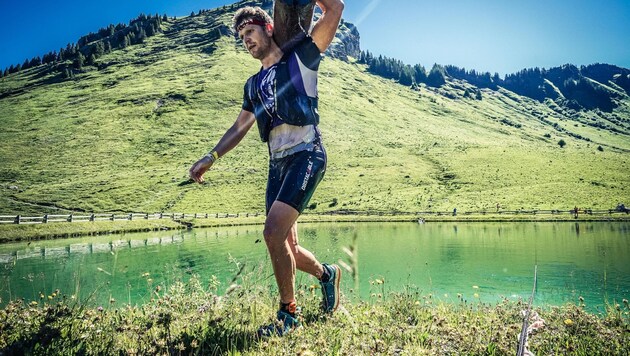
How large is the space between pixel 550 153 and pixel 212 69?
5091 inches

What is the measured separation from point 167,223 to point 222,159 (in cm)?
5421

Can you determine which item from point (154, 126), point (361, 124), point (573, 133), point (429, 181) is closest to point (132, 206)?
point (154, 126)

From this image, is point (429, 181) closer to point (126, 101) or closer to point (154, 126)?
point (154, 126)

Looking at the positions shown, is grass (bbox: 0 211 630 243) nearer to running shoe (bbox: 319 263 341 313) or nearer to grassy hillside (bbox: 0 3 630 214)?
grassy hillside (bbox: 0 3 630 214)

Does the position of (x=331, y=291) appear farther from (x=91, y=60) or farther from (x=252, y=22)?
(x=91, y=60)

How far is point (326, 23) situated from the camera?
139 inches

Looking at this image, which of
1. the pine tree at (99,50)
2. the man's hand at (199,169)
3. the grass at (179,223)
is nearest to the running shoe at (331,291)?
the man's hand at (199,169)

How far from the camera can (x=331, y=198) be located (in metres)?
76.4

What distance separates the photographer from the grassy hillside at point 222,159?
236ft

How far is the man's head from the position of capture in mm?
3844

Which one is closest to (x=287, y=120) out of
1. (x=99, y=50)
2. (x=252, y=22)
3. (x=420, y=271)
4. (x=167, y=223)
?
(x=252, y=22)

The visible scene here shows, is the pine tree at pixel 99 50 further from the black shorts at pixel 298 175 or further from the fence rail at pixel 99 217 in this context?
the black shorts at pixel 298 175

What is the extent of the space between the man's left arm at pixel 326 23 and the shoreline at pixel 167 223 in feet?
92.1

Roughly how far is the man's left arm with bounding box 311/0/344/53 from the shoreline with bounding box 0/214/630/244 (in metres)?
28.1
